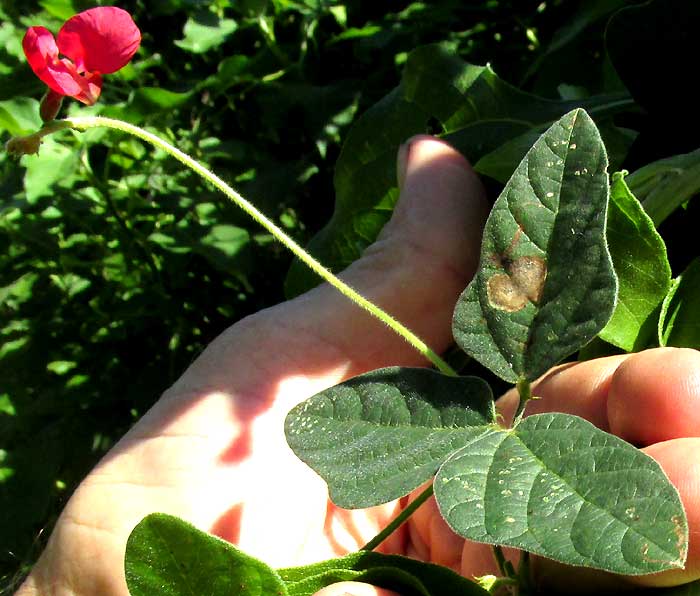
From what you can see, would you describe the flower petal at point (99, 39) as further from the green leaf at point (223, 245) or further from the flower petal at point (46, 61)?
the green leaf at point (223, 245)

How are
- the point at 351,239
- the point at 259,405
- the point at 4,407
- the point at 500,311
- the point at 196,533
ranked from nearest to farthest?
1. the point at 196,533
2. the point at 500,311
3. the point at 259,405
4. the point at 351,239
5. the point at 4,407

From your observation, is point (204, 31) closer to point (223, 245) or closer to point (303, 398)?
point (223, 245)

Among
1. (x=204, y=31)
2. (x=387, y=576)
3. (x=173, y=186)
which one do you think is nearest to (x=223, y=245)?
(x=173, y=186)

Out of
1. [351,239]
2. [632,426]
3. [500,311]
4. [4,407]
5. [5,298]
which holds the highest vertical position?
[500,311]

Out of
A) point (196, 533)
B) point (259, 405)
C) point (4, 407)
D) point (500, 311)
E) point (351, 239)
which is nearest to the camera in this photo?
point (196, 533)

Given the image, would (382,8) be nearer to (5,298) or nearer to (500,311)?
(5,298)

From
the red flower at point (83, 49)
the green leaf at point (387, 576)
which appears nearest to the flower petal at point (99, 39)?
the red flower at point (83, 49)

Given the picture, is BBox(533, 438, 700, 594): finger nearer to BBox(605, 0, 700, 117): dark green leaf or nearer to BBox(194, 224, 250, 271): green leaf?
BBox(605, 0, 700, 117): dark green leaf

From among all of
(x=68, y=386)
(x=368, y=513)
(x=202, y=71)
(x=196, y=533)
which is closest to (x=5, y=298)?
(x=68, y=386)

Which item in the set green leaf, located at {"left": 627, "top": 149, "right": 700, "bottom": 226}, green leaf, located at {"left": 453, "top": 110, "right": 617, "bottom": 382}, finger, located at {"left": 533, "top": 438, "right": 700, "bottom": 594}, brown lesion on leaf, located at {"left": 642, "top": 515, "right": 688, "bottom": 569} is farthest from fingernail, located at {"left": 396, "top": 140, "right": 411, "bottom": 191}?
brown lesion on leaf, located at {"left": 642, "top": 515, "right": 688, "bottom": 569}
